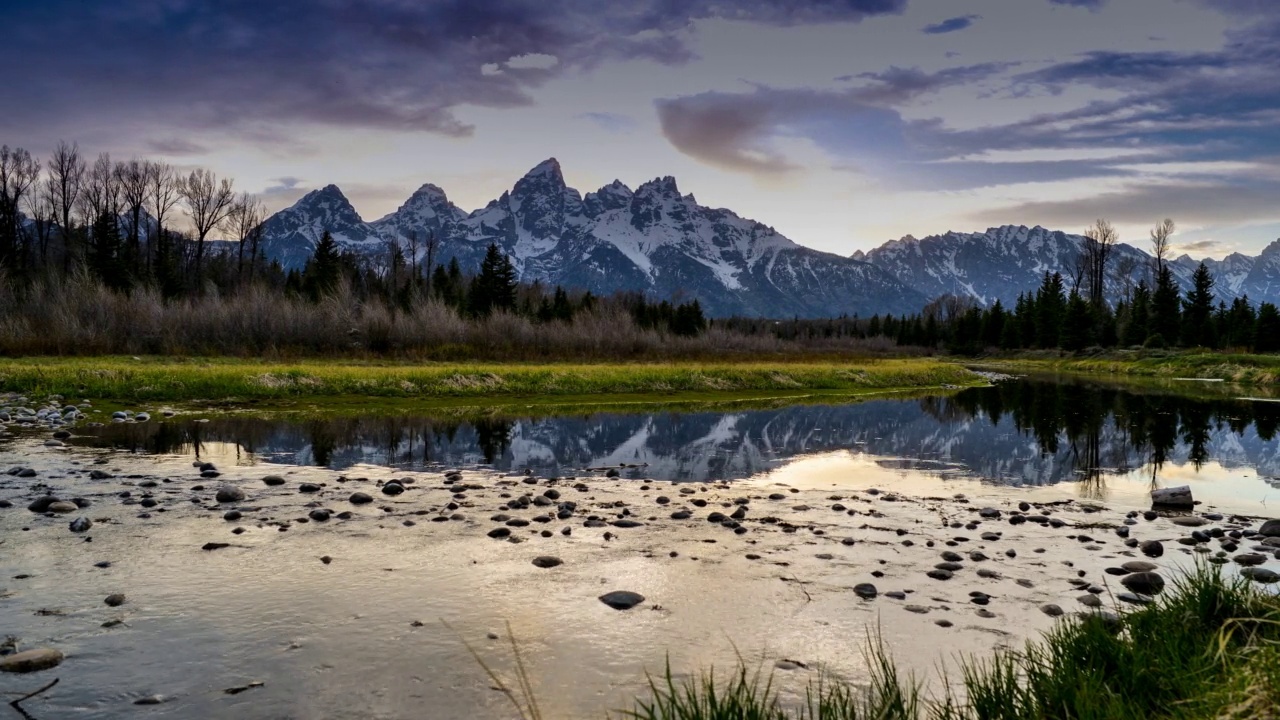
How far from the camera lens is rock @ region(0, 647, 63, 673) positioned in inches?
235

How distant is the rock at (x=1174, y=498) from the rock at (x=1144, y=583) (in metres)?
6.59

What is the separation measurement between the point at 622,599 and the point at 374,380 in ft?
92.0

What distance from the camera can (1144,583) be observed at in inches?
340

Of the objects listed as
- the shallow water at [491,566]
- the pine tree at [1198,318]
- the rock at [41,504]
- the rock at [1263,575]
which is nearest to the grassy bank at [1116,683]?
the shallow water at [491,566]

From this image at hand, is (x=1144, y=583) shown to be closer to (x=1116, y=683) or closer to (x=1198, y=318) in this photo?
(x=1116, y=683)

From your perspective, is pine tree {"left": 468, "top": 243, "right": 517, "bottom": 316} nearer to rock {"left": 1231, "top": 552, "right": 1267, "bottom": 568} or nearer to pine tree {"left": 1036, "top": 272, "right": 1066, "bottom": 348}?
pine tree {"left": 1036, "top": 272, "right": 1066, "bottom": 348}

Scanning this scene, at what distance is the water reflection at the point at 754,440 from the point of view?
18688mm

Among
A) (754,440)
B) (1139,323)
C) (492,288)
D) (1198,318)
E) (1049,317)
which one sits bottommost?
(754,440)

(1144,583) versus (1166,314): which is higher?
(1166,314)

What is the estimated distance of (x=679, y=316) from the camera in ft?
351

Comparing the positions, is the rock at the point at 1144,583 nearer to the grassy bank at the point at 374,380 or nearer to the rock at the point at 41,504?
the rock at the point at 41,504

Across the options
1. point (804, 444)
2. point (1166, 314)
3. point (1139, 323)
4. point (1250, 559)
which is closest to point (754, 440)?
point (804, 444)


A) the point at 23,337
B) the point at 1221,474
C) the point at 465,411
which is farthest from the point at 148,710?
the point at 23,337

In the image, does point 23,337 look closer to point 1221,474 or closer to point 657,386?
point 657,386
